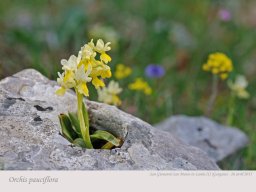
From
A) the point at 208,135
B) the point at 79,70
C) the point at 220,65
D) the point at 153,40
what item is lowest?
the point at 208,135

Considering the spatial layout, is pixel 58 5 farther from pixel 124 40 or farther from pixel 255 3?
pixel 255 3

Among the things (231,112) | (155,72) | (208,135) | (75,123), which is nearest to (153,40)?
(155,72)

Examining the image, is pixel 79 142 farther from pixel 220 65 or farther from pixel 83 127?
pixel 220 65

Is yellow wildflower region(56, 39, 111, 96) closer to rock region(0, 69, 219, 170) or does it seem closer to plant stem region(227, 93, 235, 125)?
rock region(0, 69, 219, 170)

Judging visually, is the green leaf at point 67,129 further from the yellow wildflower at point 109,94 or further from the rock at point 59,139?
the yellow wildflower at point 109,94

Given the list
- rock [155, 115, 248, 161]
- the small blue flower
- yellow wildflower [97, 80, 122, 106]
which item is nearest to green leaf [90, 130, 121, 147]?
yellow wildflower [97, 80, 122, 106]

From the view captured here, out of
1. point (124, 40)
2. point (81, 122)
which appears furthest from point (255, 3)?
point (81, 122)
